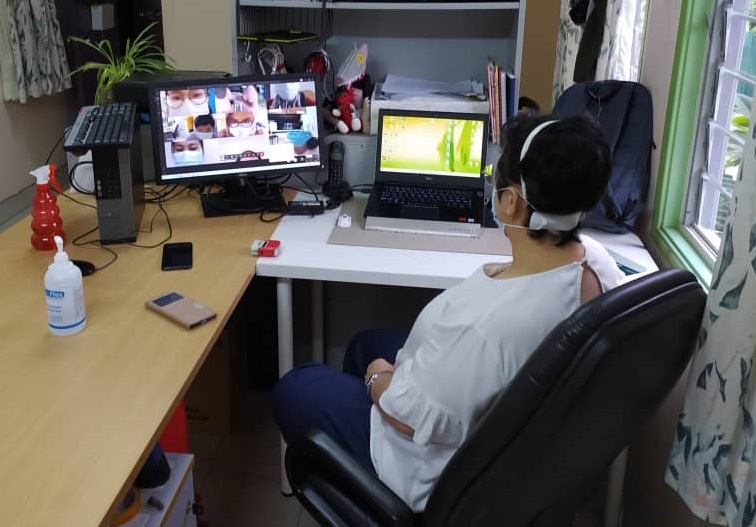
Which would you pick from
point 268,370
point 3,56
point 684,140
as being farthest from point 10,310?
point 3,56

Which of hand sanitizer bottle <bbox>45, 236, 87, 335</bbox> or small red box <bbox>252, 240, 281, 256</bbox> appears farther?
small red box <bbox>252, 240, 281, 256</bbox>

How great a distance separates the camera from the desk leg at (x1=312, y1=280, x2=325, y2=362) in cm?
243

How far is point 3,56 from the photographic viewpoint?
13.7 feet

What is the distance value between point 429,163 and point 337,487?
3.64 ft

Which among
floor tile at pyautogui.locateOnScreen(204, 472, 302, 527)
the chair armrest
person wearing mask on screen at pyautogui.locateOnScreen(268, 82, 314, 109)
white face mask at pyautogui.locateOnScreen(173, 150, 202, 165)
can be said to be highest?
person wearing mask on screen at pyautogui.locateOnScreen(268, 82, 314, 109)

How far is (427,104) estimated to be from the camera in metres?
2.29

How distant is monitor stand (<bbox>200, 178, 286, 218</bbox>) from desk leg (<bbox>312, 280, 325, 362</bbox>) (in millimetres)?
328

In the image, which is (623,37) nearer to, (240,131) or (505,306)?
(240,131)

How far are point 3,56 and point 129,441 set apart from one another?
12.3 ft

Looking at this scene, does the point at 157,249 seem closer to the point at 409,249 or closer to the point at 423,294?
the point at 409,249

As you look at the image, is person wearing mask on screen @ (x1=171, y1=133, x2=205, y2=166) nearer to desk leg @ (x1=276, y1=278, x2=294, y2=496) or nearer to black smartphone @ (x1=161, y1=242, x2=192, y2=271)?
black smartphone @ (x1=161, y1=242, x2=192, y2=271)

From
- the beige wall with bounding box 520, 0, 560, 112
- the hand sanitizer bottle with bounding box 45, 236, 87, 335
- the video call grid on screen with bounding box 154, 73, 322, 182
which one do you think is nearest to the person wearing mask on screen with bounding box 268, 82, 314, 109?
the video call grid on screen with bounding box 154, 73, 322, 182

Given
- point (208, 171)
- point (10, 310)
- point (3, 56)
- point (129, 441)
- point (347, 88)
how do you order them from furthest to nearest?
point (3, 56) < point (347, 88) < point (208, 171) < point (10, 310) < point (129, 441)

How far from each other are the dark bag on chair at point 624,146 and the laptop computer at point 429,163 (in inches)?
11.1
